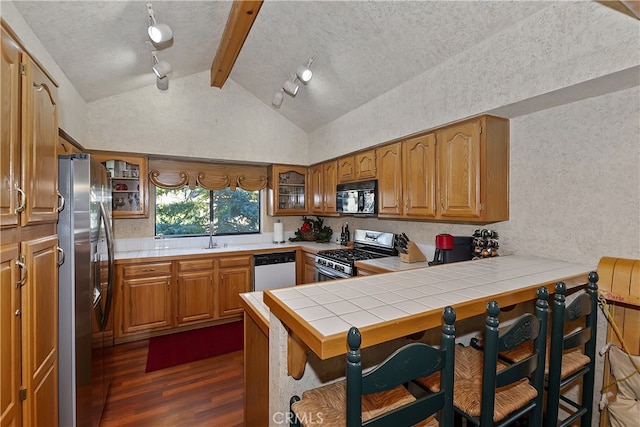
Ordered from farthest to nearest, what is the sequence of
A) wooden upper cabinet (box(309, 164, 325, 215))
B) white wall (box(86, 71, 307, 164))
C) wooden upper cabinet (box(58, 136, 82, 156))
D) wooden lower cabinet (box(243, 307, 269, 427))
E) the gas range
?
wooden upper cabinet (box(309, 164, 325, 215)), white wall (box(86, 71, 307, 164)), the gas range, wooden upper cabinet (box(58, 136, 82, 156)), wooden lower cabinet (box(243, 307, 269, 427))

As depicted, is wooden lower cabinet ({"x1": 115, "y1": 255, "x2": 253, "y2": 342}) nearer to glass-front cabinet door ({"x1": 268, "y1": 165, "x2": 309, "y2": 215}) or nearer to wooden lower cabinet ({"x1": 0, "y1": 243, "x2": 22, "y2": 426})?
glass-front cabinet door ({"x1": 268, "y1": 165, "x2": 309, "y2": 215})

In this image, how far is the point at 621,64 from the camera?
144 cm

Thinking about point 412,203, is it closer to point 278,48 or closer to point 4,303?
point 278,48

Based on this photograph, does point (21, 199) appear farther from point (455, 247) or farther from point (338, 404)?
point (455, 247)

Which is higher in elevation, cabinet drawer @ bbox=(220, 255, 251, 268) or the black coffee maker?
the black coffee maker

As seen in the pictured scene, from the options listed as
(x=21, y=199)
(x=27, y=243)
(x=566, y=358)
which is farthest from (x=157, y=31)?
(x=566, y=358)

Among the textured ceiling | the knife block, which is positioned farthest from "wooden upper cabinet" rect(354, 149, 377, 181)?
the knife block

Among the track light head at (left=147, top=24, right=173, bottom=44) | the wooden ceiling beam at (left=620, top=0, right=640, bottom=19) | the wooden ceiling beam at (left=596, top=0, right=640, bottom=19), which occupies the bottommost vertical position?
the wooden ceiling beam at (left=620, top=0, right=640, bottom=19)

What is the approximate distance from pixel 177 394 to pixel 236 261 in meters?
1.60

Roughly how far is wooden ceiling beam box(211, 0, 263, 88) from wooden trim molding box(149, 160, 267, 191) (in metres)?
1.25

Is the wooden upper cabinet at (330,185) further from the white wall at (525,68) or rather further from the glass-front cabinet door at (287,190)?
the white wall at (525,68)

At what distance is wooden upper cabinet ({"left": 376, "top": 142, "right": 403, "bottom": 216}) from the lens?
2.80m

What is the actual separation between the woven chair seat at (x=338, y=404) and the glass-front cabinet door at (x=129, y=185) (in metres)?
3.21

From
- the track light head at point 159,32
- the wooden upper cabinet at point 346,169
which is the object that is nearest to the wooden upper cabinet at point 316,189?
the wooden upper cabinet at point 346,169
